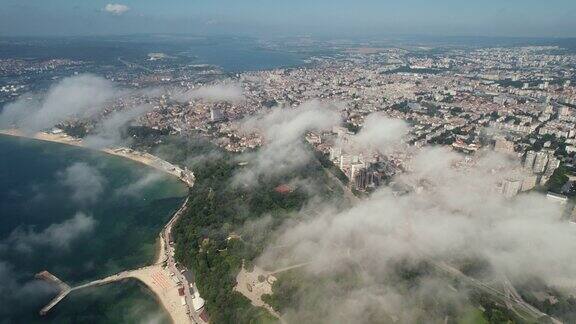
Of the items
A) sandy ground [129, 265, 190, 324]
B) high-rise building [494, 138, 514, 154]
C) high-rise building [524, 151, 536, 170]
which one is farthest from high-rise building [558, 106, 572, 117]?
sandy ground [129, 265, 190, 324]

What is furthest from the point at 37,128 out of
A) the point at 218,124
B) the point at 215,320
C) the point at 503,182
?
the point at 503,182

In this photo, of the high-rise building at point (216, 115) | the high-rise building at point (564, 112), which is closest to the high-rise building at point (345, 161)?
the high-rise building at point (216, 115)

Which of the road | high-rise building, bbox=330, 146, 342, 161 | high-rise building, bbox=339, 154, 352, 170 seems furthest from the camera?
high-rise building, bbox=330, 146, 342, 161

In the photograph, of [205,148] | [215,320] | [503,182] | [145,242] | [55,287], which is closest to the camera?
[215,320]

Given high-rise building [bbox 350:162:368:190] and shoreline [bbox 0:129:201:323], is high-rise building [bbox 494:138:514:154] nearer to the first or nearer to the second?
high-rise building [bbox 350:162:368:190]

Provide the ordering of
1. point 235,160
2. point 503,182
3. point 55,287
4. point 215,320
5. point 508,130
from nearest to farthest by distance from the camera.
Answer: point 215,320, point 55,287, point 503,182, point 235,160, point 508,130

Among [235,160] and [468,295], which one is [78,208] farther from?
[468,295]

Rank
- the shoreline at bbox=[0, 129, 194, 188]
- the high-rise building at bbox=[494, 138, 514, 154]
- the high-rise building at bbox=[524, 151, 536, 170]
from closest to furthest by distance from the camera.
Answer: the high-rise building at bbox=[524, 151, 536, 170]
the shoreline at bbox=[0, 129, 194, 188]
the high-rise building at bbox=[494, 138, 514, 154]

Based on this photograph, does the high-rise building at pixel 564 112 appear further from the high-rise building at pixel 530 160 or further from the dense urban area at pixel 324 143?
the high-rise building at pixel 530 160
